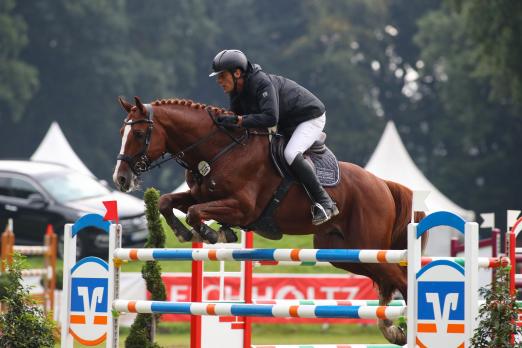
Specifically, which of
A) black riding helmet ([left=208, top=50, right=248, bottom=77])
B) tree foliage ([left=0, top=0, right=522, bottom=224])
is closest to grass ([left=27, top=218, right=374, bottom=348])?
black riding helmet ([left=208, top=50, right=248, bottom=77])

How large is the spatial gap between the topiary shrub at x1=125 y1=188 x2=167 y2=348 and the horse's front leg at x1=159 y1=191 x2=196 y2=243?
1.08m

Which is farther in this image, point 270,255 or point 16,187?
point 16,187

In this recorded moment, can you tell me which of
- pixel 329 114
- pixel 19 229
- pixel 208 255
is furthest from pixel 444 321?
pixel 329 114

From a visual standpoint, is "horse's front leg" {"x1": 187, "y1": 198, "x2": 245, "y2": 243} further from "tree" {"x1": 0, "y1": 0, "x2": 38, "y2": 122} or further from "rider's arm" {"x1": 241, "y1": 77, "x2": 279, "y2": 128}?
"tree" {"x1": 0, "y1": 0, "x2": 38, "y2": 122}

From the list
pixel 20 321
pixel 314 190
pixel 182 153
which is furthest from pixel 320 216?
pixel 20 321

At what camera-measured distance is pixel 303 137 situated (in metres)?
7.82

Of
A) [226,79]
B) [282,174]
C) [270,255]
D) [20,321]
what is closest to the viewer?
[270,255]

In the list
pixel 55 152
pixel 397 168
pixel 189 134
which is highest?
pixel 55 152

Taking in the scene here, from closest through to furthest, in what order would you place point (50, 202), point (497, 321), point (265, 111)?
point (497, 321) < point (265, 111) < point (50, 202)

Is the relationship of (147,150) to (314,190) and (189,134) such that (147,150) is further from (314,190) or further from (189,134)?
(314,190)

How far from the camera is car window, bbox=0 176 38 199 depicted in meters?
17.9

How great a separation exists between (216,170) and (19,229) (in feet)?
35.7

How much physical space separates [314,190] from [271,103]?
0.66 meters

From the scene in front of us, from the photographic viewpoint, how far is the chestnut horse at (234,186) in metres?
7.40
